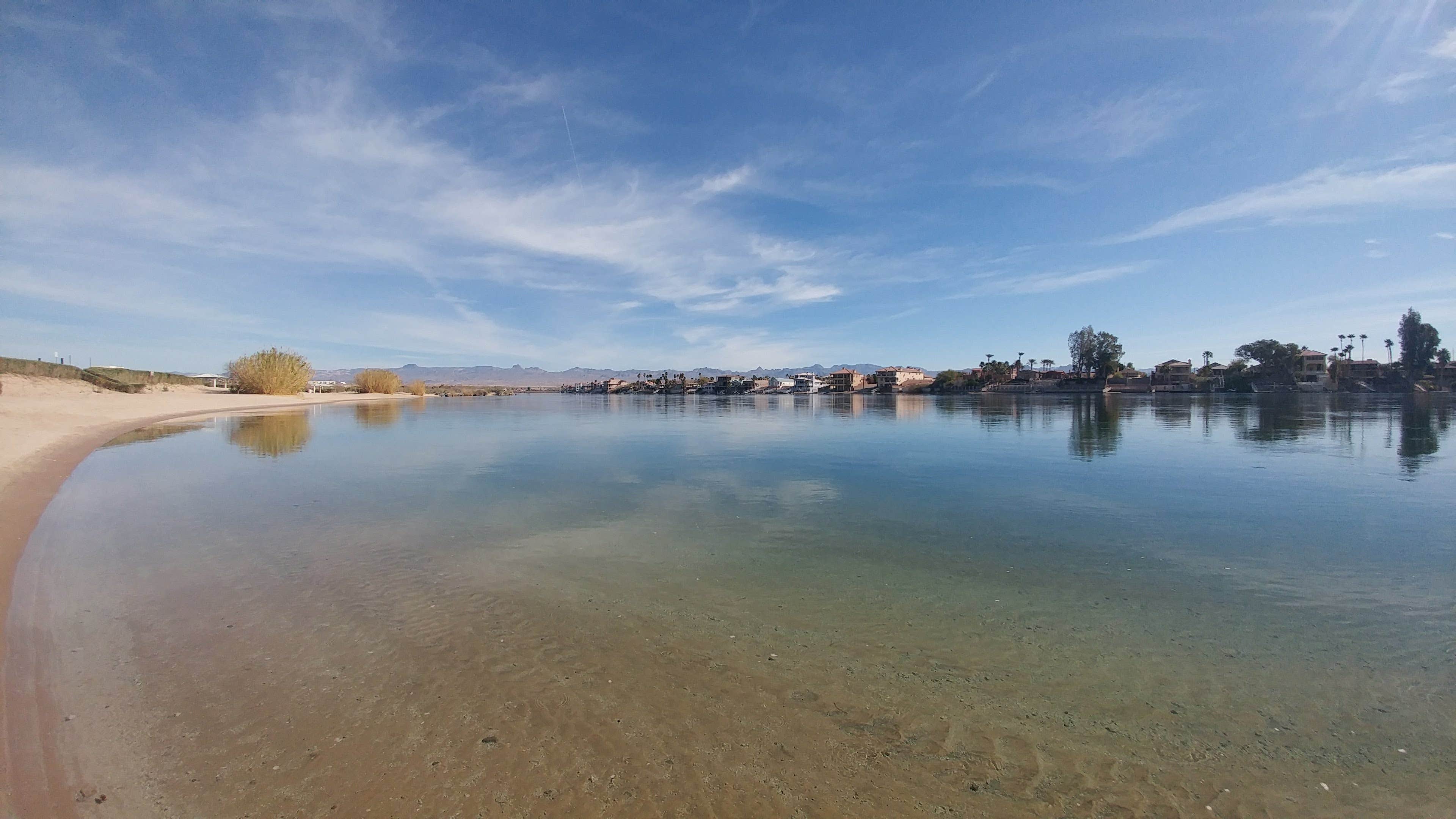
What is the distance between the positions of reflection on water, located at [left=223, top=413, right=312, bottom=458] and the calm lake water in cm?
849

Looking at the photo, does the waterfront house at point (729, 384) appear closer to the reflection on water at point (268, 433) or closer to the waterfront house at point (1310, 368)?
the waterfront house at point (1310, 368)

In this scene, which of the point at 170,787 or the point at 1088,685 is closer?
the point at 170,787

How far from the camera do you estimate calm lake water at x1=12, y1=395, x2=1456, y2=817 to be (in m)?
3.62

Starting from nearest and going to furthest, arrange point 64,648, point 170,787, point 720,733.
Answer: point 170,787 < point 720,733 < point 64,648

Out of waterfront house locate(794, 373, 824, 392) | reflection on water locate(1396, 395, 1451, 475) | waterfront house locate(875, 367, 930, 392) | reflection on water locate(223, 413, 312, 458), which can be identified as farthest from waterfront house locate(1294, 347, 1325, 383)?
reflection on water locate(223, 413, 312, 458)

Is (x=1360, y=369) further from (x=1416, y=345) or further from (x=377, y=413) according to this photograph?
(x=377, y=413)

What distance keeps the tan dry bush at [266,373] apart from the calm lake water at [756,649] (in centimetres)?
6501

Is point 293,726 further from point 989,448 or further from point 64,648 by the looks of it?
point 989,448

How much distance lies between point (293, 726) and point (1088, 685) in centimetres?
629

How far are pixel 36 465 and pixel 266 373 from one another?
2416 inches

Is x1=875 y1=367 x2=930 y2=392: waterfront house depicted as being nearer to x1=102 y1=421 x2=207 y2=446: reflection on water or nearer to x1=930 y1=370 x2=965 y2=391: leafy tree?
x1=930 y1=370 x2=965 y2=391: leafy tree

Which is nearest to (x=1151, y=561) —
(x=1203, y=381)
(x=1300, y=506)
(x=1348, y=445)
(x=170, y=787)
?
(x=1300, y=506)

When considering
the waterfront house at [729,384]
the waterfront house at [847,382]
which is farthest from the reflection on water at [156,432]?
the waterfront house at [847,382]

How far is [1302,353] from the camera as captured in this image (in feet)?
287
